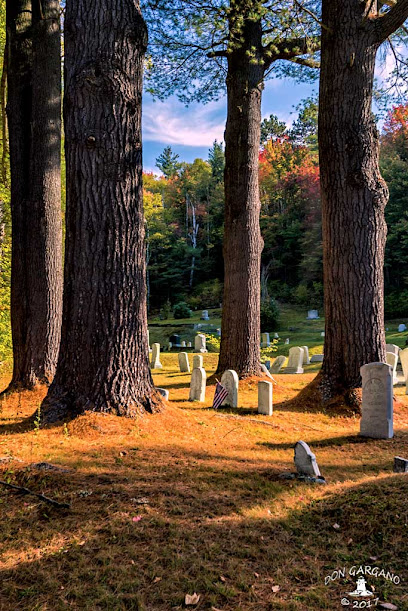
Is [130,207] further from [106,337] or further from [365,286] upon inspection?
[365,286]

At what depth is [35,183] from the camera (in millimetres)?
7004

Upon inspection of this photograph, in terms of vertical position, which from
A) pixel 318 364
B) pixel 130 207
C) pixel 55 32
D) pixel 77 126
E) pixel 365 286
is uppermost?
pixel 55 32

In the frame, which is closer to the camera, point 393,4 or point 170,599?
point 170,599

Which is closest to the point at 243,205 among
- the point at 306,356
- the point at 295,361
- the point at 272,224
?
the point at 295,361

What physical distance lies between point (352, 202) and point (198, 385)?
444cm

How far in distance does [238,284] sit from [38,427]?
19.2 feet

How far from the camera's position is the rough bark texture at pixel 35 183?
6898mm

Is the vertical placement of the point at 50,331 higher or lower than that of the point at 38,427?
higher

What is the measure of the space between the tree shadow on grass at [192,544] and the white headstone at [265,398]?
120 inches

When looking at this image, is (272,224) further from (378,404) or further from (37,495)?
(37,495)

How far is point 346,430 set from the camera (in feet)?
18.9

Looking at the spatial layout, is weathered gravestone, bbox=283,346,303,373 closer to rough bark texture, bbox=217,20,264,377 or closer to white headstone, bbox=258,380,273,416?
rough bark texture, bbox=217,20,264,377

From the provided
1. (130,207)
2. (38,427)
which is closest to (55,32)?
(130,207)

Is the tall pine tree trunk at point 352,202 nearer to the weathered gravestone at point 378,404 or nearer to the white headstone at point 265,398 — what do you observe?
the white headstone at point 265,398
